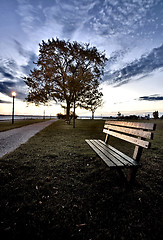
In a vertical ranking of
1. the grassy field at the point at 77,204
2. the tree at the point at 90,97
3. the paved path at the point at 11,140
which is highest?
the tree at the point at 90,97

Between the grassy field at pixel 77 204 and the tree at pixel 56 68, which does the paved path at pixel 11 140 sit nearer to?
the grassy field at pixel 77 204

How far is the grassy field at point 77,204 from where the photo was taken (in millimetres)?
1499

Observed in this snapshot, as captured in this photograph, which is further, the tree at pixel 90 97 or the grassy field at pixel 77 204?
the tree at pixel 90 97

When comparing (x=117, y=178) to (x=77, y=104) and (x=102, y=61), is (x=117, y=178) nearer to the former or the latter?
(x=77, y=104)

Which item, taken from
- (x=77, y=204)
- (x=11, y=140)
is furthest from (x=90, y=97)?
(x=77, y=204)

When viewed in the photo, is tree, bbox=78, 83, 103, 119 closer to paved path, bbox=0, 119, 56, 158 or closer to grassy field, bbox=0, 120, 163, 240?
paved path, bbox=0, 119, 56, 158

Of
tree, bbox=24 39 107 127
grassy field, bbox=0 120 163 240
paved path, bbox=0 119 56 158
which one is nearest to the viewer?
grassy field, bbox=0 120 163 240

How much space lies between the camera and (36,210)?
181 centimetres

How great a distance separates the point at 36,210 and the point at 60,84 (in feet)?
54.0

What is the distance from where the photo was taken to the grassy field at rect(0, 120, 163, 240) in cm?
150

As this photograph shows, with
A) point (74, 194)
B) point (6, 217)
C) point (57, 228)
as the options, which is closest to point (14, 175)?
point (6, 217)

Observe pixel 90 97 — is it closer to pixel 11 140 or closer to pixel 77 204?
pixel 11 140

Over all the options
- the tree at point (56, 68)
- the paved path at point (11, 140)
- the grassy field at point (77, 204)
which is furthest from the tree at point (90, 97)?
the grassy field at point (77, 204)

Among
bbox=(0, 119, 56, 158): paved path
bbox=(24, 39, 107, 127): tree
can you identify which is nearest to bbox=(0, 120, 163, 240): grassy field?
bbox=(0, 119, 56, 158): paved path
